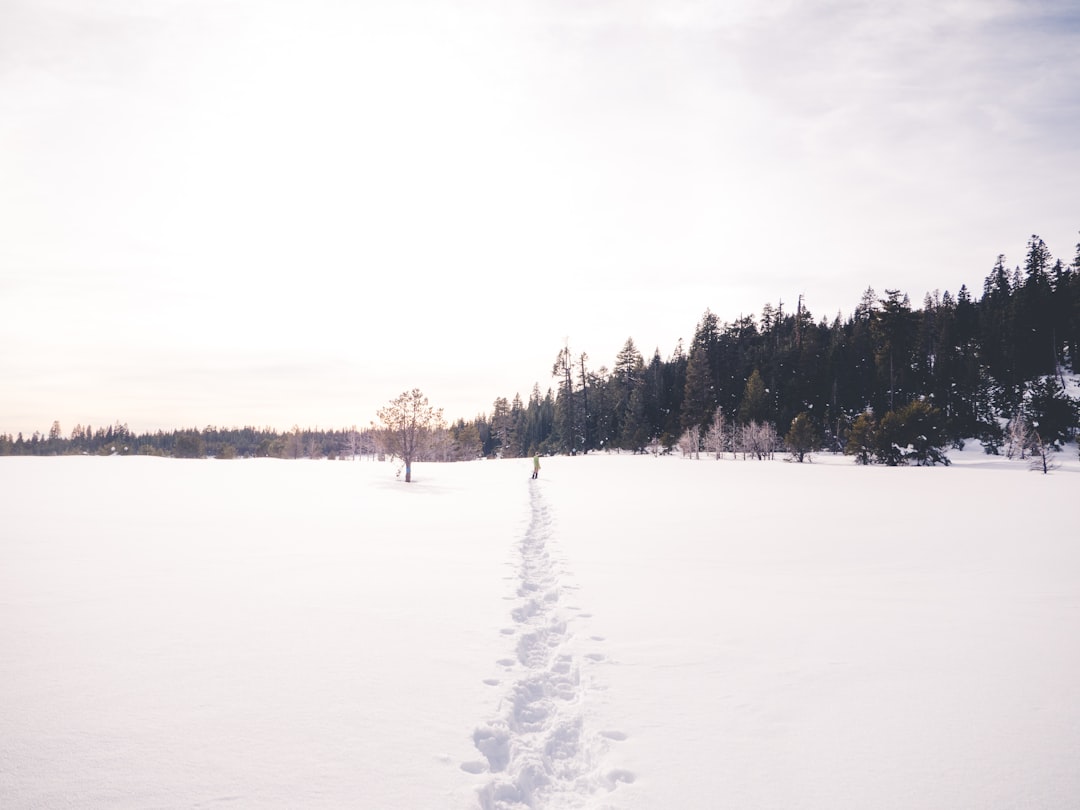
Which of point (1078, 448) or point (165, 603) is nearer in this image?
point (165, 603)

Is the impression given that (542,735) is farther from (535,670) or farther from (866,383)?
(866,383)

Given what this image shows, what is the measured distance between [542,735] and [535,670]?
131 centimetres

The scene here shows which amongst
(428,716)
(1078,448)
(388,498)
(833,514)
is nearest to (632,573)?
(428,716)

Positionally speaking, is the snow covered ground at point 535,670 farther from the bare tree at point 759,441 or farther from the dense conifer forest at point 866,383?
the bare tree at point 759,441

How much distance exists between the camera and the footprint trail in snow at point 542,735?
145 inches

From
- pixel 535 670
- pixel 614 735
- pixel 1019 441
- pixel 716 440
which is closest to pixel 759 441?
pixel 716 440

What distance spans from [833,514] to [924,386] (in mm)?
61069

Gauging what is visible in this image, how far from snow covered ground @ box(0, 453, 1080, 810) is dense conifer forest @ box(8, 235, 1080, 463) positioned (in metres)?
28.7

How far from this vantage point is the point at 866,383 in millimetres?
69312

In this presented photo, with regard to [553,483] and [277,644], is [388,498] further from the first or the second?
[277,644]

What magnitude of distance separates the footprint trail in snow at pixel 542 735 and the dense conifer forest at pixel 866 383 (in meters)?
32.1

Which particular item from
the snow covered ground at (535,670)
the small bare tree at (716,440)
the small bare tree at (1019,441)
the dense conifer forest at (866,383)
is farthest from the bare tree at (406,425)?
the small bare tree at (1019,441)

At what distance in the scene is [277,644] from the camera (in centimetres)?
605

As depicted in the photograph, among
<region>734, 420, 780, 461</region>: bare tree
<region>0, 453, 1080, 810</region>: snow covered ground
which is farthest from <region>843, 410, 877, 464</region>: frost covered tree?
<region>0, 453, 1080, 810</region>: snow covered ground
